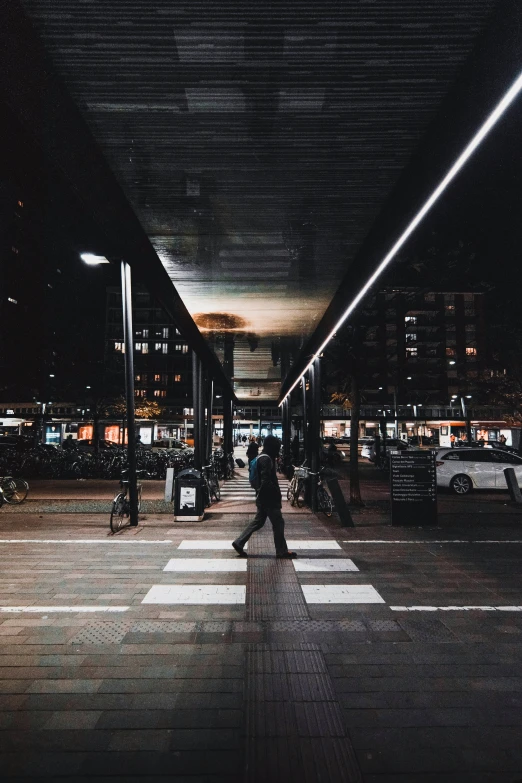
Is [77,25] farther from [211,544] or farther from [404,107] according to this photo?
[211,544]

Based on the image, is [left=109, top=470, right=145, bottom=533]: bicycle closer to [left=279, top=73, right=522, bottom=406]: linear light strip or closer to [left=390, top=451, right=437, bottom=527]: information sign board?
[left=390, top=451, right=437, bottom=527]: information sign board

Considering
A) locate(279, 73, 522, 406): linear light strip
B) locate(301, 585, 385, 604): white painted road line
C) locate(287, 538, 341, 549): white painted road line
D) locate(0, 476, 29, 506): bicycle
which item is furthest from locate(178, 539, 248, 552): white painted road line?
locate(0, 476, 29, 506): bicycle

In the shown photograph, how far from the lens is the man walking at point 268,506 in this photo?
7.08 m

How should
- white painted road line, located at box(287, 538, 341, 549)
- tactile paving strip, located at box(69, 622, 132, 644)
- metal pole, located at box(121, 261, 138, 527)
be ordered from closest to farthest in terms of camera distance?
tactile paving strip, located at box(69, 622, 132, 644) → white painted road line, located at box(287, 538, 341, 549) → metal pole, located at box(121, 261, 138, 527)

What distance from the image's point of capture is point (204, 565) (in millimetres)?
6797

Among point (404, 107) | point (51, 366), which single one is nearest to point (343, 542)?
point (404, 107)

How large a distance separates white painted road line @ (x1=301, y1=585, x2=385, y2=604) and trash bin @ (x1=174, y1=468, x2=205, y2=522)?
4829mm

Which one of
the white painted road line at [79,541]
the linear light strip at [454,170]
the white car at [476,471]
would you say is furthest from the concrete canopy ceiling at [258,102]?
the white car at [476,471]

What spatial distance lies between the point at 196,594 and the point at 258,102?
5.35m

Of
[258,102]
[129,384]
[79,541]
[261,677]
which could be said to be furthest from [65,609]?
[129,384]

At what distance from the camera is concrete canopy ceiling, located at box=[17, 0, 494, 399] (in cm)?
332

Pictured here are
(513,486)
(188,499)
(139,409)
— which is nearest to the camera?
(188,499)

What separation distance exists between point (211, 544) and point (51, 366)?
118 feet

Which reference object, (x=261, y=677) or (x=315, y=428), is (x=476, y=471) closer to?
(x=315, y=428)
